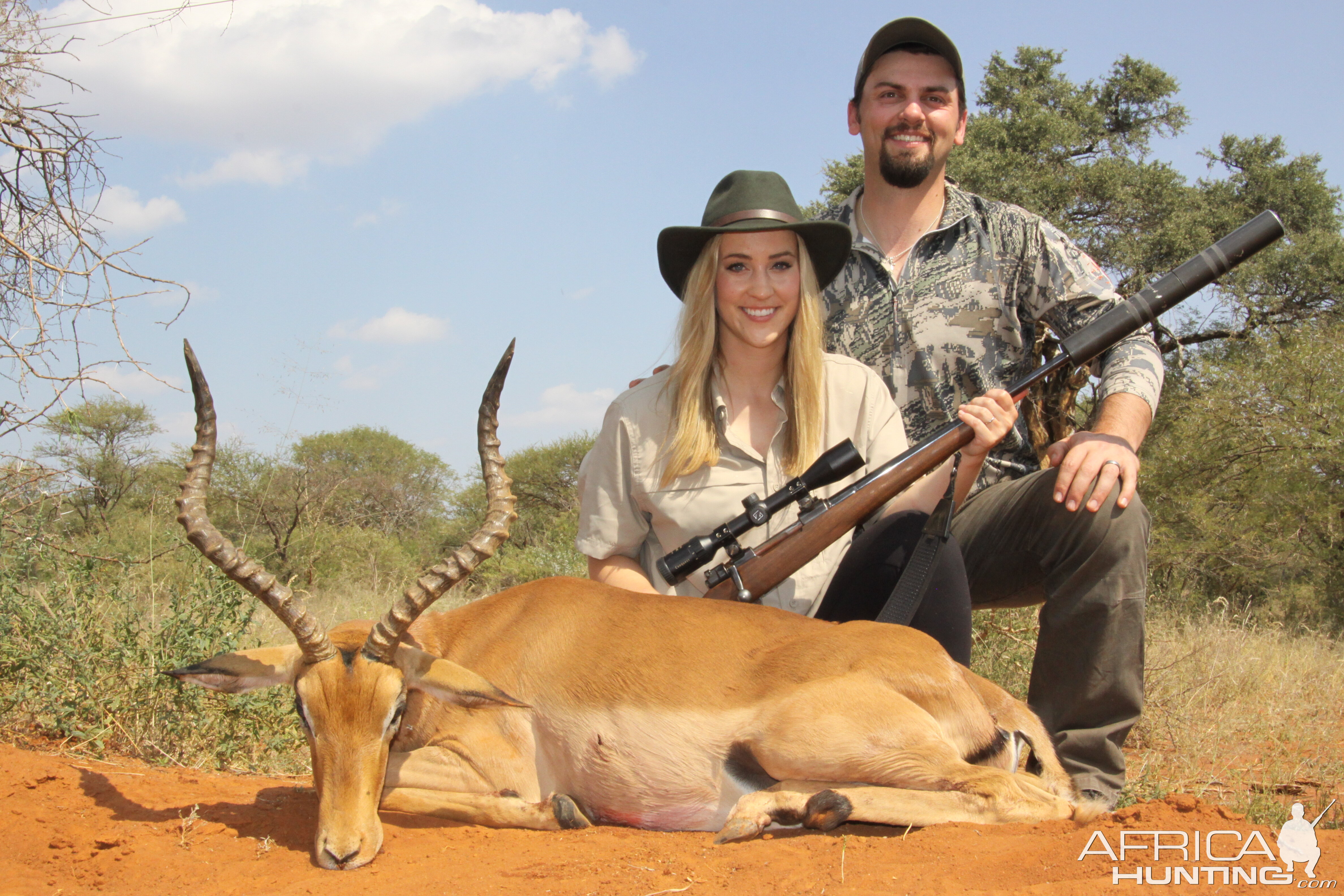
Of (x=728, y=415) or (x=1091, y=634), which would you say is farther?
(x=728, y=415)

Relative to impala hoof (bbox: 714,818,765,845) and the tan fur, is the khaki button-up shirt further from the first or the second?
impala hoof (bbox: 714,818,765,845)

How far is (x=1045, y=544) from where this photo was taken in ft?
14.3

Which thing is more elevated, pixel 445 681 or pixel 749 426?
pixel 749 426

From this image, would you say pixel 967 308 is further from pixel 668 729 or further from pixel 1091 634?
pixel 668 729

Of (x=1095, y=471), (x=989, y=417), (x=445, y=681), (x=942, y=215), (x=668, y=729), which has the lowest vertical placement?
(x=668, y=729)

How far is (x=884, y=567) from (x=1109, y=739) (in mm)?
1079

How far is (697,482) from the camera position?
4637mm

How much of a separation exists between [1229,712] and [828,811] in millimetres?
4403

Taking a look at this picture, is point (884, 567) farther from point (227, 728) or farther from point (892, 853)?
point (227, 728)

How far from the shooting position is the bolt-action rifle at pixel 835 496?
425 centimetres

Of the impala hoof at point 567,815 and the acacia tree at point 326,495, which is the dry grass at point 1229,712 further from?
the acacia tree at point 326,495

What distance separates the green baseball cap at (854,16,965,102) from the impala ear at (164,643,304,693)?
13.7 feet

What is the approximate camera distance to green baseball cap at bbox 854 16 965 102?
5.39 m

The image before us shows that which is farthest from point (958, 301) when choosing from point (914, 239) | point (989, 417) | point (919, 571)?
point (919, 571)
